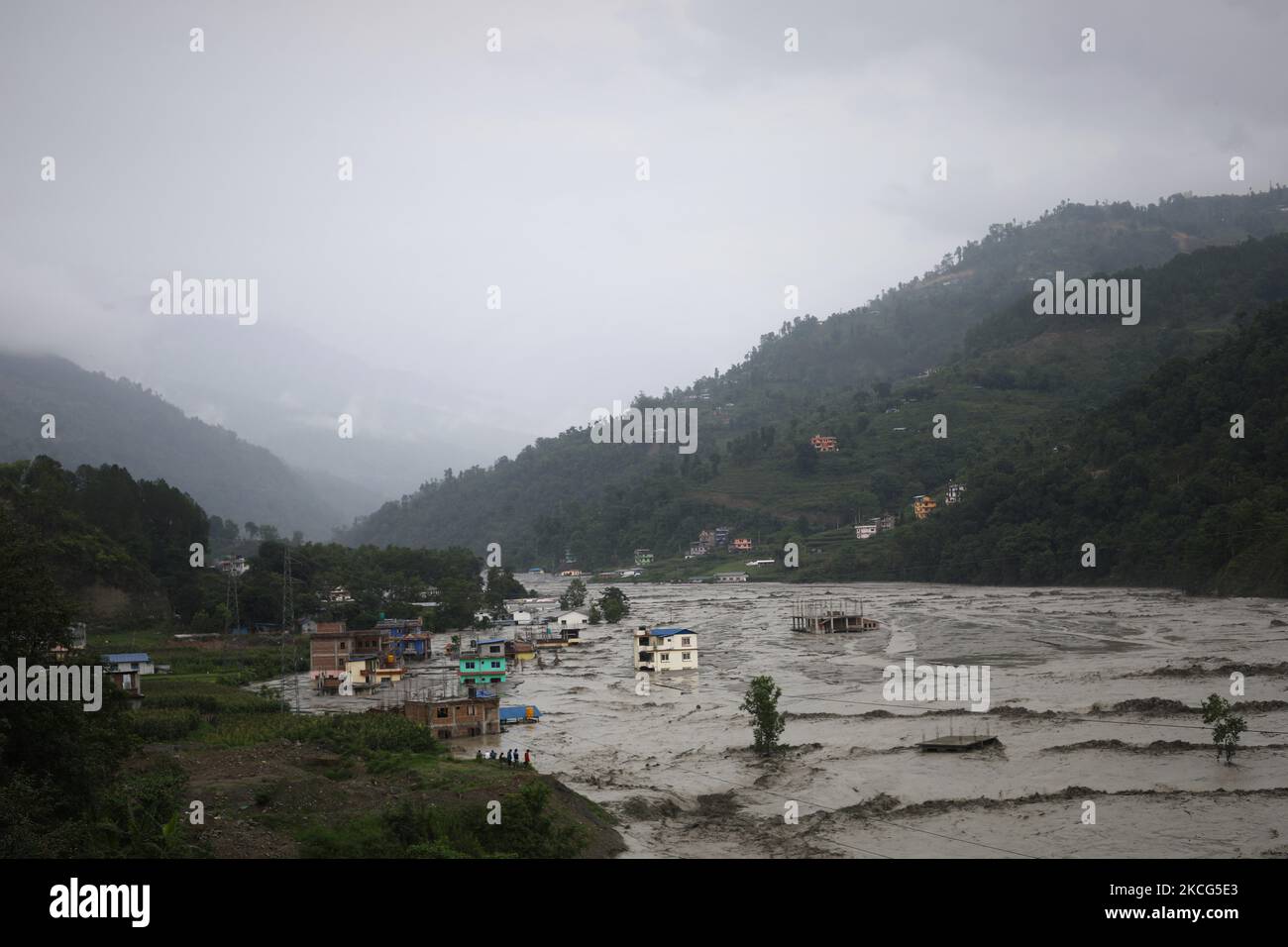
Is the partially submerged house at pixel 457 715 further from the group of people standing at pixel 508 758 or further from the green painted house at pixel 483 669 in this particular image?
the green painted house at pixel 483 669

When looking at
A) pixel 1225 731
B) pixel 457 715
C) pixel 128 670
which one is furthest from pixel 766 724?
pixel 128 670

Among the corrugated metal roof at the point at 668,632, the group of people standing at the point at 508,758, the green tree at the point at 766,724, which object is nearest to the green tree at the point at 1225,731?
the green tree at the point at 766,724

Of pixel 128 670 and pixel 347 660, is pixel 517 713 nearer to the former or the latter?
pixel 128 670

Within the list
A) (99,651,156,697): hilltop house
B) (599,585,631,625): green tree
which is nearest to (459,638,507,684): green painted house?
(99,651,156,697): hilltop house

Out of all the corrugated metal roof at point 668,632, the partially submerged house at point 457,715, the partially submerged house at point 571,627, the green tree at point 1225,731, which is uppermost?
the green tree at point 1225,731
